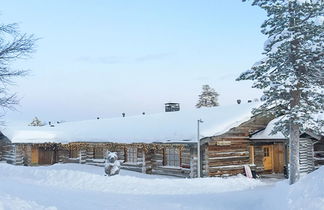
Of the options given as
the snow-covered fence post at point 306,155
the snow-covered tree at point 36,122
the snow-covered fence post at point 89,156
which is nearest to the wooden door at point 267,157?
the snow-covered fence post at point 306,155

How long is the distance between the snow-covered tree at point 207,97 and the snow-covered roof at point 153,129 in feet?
93.8

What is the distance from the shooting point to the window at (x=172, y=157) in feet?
72.8

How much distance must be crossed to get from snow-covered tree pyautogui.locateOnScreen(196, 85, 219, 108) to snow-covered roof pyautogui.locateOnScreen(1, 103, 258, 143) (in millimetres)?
28602

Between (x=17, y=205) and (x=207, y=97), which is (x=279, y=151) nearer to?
(x=17, y=205)

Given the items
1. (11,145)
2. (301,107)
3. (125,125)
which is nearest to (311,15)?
(301,107)

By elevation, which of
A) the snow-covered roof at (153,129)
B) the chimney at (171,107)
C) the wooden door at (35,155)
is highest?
the chimney at (171,107)

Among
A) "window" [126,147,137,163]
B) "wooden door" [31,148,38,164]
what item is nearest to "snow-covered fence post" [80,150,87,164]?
"window" [126,147,137,163]

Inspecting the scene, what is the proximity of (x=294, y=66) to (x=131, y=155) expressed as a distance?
13.8 m

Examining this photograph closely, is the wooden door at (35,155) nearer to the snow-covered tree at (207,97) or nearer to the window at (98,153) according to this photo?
the window at (98,153)

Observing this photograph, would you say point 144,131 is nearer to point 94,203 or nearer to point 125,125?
point 125,125

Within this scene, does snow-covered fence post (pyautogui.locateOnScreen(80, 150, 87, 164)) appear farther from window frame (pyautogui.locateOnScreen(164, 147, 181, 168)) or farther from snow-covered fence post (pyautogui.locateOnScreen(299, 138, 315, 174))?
snow-covered fence post (pyautogui.locateOnScreen(299, 138, 315, 174))

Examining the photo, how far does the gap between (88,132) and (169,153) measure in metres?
9.78

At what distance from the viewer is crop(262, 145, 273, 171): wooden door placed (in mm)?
23270

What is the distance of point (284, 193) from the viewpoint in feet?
36.0
